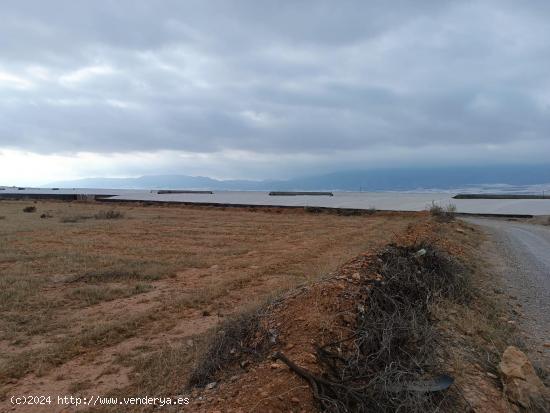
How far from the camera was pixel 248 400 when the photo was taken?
3547 millimetres

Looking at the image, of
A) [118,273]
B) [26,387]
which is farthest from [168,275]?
[26,387]

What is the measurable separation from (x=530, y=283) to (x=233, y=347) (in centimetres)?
745

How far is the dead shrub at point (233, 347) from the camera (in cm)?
457

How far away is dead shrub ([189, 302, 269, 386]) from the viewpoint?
4.57 meters

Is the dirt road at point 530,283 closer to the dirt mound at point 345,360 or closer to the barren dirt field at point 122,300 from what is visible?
the dirt mound at point 345,360

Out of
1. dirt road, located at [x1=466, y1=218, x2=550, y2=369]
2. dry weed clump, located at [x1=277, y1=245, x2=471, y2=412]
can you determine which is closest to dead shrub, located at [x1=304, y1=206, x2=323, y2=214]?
dirt road, located at [x1=466, y1=218, x2=550, y2=369]

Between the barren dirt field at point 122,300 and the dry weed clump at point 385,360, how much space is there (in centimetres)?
178

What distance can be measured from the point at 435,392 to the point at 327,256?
10.2 metres

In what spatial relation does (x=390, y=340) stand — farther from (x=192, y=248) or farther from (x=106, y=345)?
(x=192, y=248)

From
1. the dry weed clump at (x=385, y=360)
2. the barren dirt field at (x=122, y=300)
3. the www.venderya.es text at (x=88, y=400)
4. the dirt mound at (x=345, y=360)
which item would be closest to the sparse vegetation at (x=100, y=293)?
the barren dirt field at (x=122, y=300)

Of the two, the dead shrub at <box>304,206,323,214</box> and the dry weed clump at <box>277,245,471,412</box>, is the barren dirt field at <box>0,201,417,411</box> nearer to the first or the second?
the dry weed clump at <box>277,245,471,412</box>

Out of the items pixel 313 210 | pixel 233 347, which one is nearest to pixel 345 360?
pixel 233 347

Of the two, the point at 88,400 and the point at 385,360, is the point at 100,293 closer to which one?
the point at 88,400

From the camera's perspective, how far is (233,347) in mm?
4941
